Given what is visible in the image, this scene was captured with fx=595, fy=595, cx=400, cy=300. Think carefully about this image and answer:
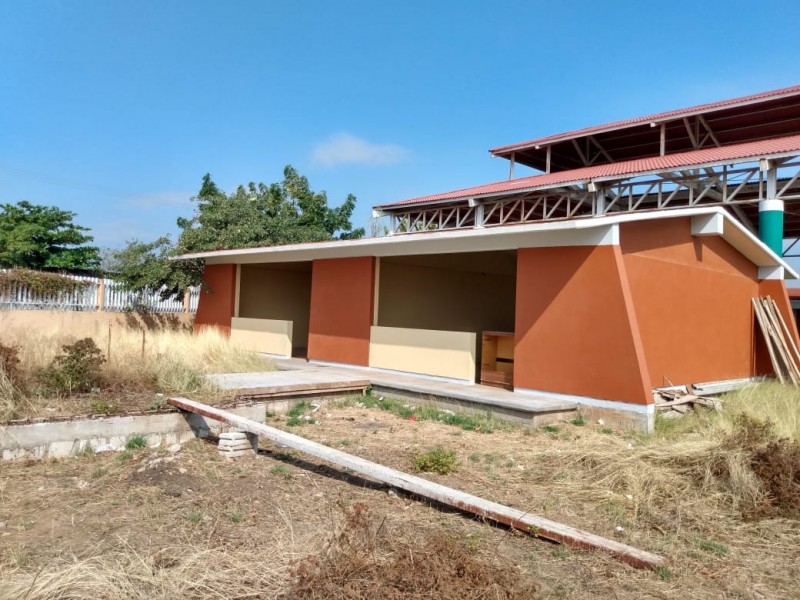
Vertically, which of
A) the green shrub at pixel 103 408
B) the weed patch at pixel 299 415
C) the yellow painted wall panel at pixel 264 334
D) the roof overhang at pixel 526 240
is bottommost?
the weed patch at pixel 299 415

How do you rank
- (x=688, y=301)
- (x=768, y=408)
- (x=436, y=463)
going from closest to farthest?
(x=436, y=463), (x=768, y=408), (x=688, y=301)

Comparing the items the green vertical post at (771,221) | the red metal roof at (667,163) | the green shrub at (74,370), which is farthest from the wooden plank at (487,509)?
the green vertical post at (771,221)

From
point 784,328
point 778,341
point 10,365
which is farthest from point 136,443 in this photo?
point 784,328

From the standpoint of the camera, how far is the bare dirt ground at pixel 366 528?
316 centimetres

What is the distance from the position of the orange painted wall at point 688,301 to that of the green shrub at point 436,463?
174 inches

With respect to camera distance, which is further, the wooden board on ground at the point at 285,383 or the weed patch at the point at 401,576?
the wooden board on ground at the point at 285,383

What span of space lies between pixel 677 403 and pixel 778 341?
190 inches

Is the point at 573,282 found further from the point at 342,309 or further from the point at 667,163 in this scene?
the point at 667,163

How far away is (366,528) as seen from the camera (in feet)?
11.9

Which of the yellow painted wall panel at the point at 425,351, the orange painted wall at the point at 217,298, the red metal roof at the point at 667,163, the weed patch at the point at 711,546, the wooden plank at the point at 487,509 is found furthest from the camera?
the red metal roof at the point at 667,163

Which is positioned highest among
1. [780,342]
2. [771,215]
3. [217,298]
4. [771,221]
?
[771,215]

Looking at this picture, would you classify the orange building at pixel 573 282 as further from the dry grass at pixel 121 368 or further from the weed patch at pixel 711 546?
the weed patch at pixel 711 546

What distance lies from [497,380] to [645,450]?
442 cm

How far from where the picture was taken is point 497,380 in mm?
10648
